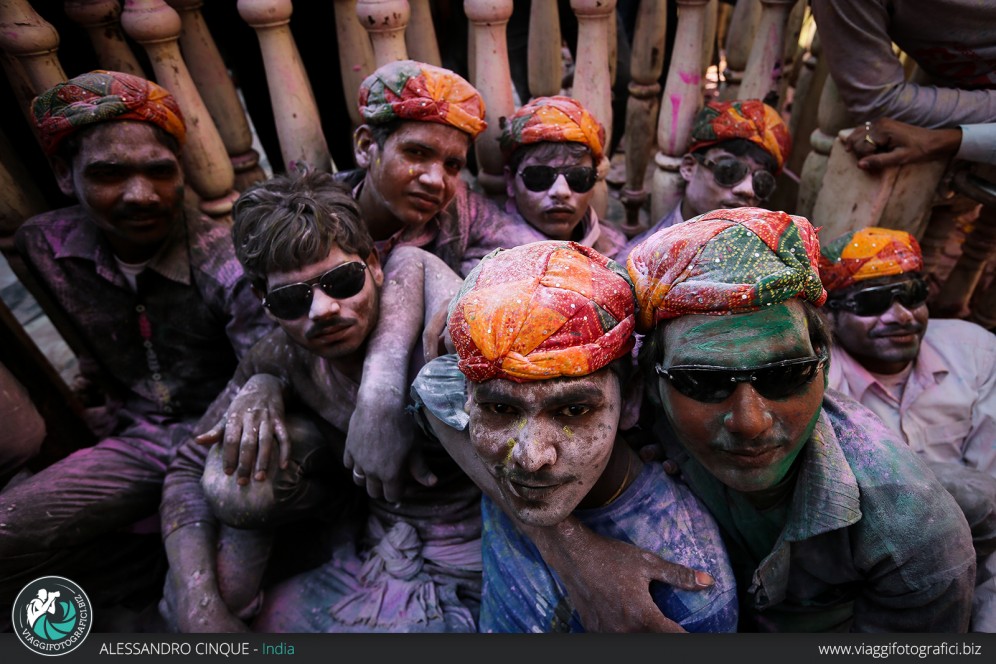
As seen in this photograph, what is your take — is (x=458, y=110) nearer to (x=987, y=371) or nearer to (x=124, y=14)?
(x=124, y=14)

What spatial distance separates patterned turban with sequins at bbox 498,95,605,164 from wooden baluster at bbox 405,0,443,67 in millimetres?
498

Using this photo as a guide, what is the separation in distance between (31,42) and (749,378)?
8.68ft

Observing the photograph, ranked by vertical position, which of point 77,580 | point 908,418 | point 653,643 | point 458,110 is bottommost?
point 77,580

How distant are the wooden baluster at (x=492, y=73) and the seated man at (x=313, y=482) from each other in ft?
2.90

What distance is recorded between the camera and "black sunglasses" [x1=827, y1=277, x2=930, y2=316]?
2.39 m

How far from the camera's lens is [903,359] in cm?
243

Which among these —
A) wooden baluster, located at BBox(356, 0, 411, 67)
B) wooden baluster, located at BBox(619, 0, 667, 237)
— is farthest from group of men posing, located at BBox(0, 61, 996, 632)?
wooden baluster, located at BBox(619, 0, 667, 237)

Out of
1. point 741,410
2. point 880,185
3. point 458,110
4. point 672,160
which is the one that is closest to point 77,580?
point 458,110

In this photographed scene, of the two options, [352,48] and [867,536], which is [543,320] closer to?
[867,536]

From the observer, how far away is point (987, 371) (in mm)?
2492

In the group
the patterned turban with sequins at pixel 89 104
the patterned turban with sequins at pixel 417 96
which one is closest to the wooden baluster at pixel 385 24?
the patterned turban with sequins at pixel 417 96

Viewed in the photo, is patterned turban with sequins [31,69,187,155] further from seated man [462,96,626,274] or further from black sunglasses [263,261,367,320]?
seated man [462,96,626,274]

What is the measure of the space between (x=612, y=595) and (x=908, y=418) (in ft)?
5.21

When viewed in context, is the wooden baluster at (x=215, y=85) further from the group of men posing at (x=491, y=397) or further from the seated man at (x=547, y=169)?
the seated man at (x=547, y=169)
